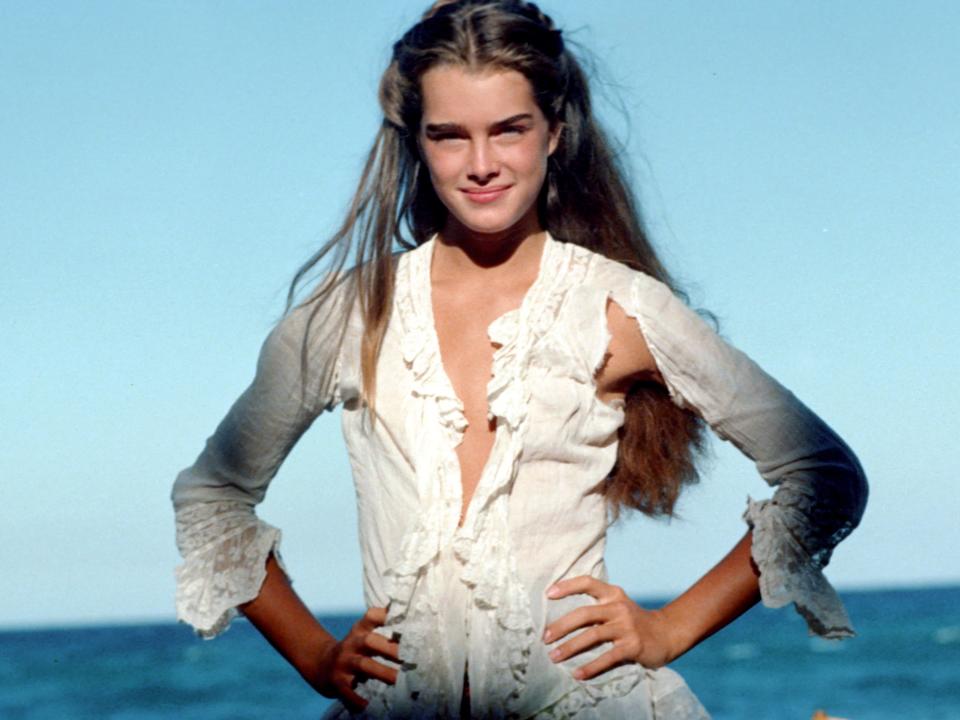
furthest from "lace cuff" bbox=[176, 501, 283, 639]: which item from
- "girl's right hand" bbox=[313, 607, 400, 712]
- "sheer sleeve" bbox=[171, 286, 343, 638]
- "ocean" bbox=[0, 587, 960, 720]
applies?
"ocean" bbox=[0, 587, 960, 720]

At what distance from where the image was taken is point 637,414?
2.73m

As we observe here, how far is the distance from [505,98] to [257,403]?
603 millimetres

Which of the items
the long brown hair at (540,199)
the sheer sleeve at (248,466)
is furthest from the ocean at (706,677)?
the sheer sleeve at (248,466)

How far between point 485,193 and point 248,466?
56cm

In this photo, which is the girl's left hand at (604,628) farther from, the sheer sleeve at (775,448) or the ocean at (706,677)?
the ocean at (706,677)

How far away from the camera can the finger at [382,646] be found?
248 centimetres

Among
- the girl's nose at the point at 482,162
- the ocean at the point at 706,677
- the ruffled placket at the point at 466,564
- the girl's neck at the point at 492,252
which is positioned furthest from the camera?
the ocean at the point at 706,677

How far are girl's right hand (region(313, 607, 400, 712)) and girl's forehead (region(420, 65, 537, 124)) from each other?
0.73 metres

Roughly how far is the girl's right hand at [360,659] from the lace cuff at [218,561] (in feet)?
0.62

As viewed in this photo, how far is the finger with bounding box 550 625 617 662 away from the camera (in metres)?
2.51

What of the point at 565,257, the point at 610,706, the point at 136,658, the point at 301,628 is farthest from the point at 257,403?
the point at 136,658

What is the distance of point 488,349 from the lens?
8.65 ft

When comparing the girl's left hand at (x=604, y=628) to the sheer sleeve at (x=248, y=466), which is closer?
the girl's left hand at (x=604, y=628)

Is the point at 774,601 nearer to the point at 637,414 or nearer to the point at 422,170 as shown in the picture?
the point at 637,414
